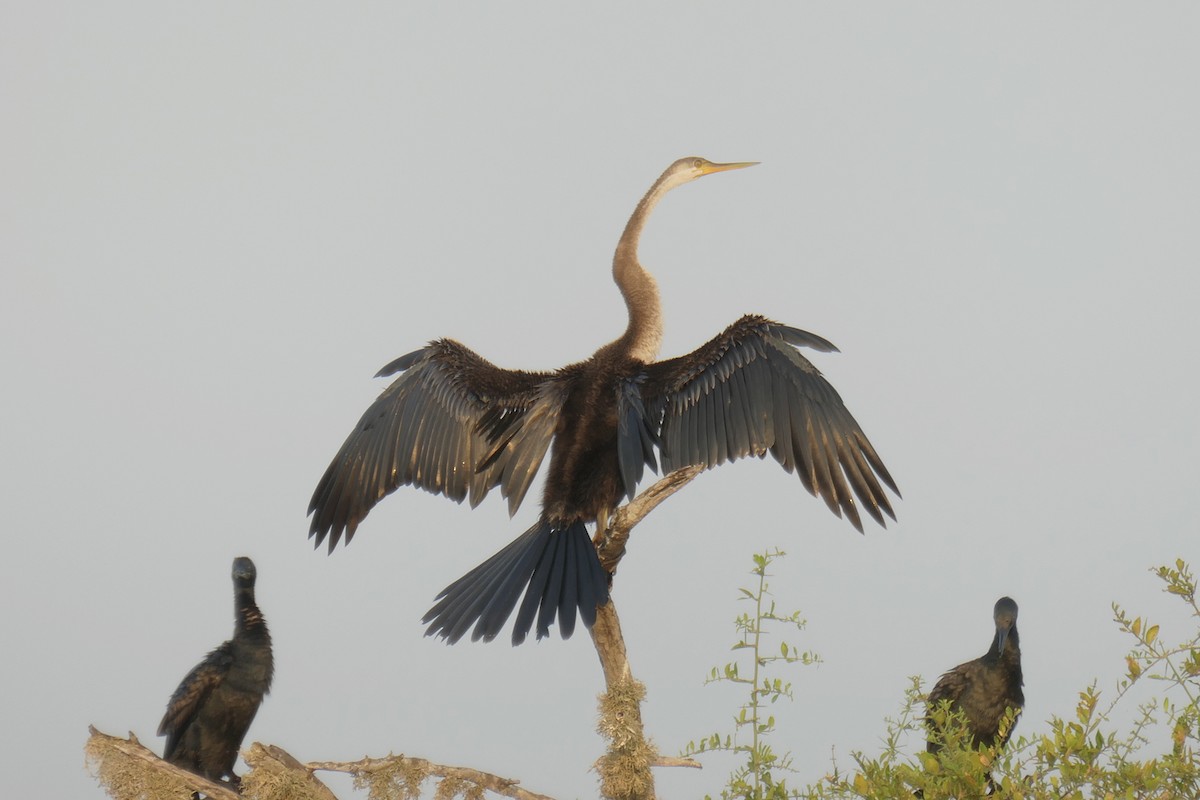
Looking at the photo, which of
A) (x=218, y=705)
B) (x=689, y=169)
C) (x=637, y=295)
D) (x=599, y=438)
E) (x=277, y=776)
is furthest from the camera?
(x=689, y=169)

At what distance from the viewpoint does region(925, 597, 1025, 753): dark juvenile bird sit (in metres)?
5.56

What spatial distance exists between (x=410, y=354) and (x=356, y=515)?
0.79 m

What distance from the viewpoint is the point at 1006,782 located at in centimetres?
334

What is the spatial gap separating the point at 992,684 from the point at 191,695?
3278mm

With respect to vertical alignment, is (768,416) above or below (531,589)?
above

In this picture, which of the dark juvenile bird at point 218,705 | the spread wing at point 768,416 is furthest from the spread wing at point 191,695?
the spread wing at point 768,416

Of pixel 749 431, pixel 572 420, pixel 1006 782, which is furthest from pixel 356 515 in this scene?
pixel 1006 782

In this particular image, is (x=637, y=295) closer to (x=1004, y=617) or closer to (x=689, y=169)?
(x=689, y=169)

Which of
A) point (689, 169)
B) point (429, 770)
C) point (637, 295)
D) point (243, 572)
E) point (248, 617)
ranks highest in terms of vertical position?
point (689, 169)

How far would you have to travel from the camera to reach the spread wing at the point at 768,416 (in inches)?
209

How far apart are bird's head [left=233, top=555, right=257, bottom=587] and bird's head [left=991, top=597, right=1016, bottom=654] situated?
3.17 m

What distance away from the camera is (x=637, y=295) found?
6336 mm

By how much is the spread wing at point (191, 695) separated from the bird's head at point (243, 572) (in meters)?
0.31

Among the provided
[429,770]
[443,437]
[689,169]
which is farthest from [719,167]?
[429,770]
